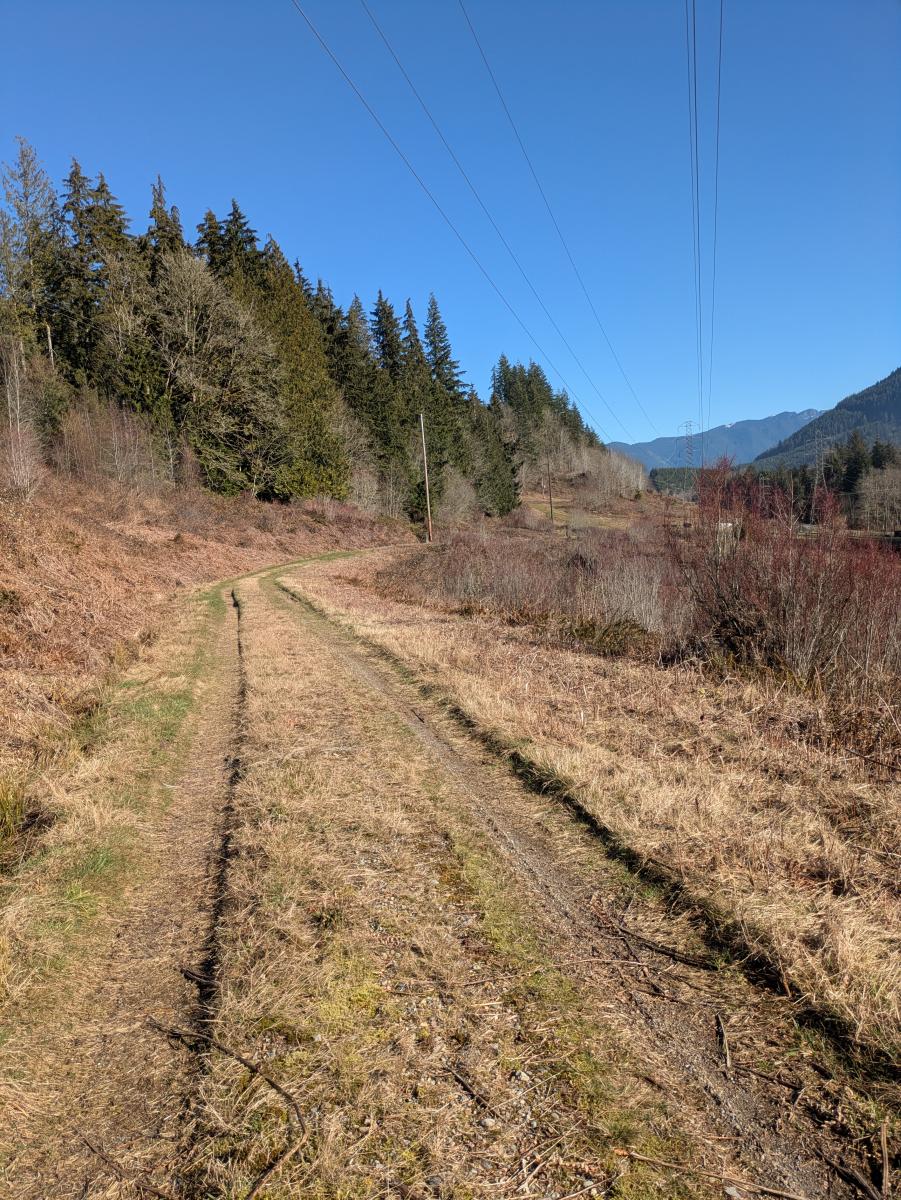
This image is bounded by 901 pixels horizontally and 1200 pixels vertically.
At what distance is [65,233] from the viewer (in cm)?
3753

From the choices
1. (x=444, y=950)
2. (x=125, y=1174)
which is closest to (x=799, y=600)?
(x=444, y=950)

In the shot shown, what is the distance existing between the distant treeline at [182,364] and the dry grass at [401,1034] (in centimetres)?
2161

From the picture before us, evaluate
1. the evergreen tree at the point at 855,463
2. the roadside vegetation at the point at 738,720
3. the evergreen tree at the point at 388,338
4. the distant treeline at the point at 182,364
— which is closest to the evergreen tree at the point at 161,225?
the distant treeline at the point at 182,364

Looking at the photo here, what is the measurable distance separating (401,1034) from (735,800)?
3212 mm

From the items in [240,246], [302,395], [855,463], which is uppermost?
[240,246]

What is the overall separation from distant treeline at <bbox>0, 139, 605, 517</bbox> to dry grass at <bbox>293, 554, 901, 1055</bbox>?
20.5 meters

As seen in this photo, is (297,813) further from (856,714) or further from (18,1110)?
(856,714)

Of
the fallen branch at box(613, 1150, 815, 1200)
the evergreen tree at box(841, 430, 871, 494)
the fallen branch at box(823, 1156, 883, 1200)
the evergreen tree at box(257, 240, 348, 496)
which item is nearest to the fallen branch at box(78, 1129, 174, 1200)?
the fallen branch at box(613, 1150, 815, 1200)

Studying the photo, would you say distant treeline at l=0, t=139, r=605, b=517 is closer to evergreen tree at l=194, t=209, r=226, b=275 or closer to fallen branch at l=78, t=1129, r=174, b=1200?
evergreen tree at l=194, t=209, r=226, b=275

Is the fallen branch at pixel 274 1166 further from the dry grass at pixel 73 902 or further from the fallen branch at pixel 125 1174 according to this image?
the dry grass at pixel 73 902

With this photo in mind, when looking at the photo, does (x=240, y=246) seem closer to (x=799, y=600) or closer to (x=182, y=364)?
(x=182, y=364)

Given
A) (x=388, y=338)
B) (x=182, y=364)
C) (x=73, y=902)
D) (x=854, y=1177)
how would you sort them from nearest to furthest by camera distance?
(x=854, y=1177), (x=73, y=902), (x=182, y=364), (x=388, y=338)

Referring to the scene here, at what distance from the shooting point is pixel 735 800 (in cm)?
459

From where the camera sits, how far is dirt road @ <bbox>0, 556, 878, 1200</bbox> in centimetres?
199
